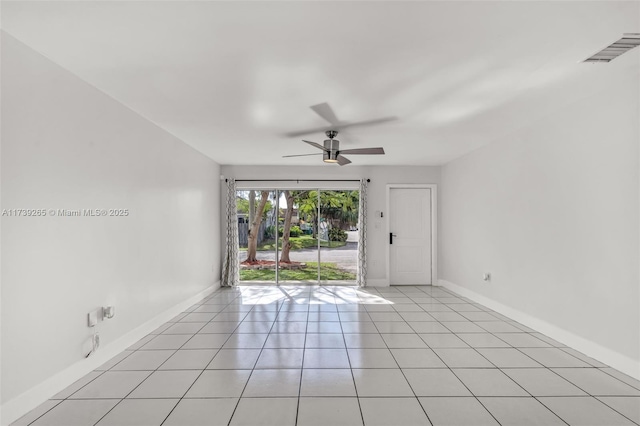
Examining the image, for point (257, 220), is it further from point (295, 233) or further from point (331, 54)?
point (331, 54)

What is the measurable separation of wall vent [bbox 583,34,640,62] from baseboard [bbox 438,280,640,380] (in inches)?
95.1

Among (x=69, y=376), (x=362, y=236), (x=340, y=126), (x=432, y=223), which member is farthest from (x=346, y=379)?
(x=432, y=223)

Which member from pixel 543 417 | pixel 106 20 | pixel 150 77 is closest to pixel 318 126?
pixel 150 77

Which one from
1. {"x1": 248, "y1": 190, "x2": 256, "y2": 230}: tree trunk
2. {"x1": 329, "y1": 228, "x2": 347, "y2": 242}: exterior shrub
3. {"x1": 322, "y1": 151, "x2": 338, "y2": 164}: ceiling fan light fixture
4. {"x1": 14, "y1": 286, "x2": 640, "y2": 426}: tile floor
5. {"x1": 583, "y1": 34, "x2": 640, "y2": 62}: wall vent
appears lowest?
{"x1": 14, "y1": 286, "x2": 640, "y2": 426}: tile floor

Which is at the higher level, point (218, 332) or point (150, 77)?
point (150, 77)

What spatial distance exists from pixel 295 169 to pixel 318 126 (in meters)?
2.62

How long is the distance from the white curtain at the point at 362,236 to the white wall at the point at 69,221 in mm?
3567

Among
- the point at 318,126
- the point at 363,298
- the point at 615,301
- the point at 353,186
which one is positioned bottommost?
the point at 363,298

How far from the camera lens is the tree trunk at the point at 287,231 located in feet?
21.5

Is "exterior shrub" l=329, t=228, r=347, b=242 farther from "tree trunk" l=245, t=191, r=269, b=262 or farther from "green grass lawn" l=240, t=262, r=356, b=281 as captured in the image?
"tree trunk" l=245, t=191, r=269, b=262

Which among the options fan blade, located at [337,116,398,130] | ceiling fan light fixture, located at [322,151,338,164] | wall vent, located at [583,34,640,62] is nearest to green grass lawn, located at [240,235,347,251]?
ceiling fan light fixture, located at [322,151,338,164]

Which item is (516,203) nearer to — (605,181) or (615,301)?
(605,181)

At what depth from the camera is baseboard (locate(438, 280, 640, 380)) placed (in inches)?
104

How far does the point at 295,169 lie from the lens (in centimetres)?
631
